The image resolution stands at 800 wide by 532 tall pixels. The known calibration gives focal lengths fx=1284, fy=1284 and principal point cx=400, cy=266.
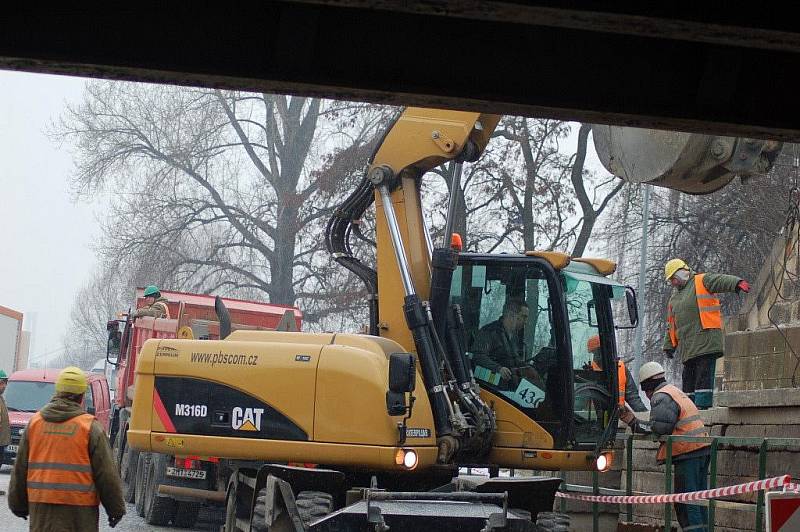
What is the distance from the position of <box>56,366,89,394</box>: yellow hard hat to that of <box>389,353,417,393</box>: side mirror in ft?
7.75

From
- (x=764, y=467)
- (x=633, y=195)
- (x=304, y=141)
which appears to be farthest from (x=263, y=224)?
(x=764, y=467)

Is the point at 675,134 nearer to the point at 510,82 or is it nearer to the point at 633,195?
the point at 510,82

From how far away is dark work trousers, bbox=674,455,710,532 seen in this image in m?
11.7

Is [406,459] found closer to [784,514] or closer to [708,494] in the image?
[708,494]

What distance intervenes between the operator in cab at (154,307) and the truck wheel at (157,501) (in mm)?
4080

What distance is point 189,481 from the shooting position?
1338cm

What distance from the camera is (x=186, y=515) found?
15.4 m

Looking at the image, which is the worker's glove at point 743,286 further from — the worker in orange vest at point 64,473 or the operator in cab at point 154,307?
the operator in cab at point 154,307

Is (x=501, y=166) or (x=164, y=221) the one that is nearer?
(x=501, y=166)

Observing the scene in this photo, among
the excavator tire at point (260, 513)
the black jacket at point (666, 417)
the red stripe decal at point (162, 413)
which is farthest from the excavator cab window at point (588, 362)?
the red stripe decal at point (162, 413)

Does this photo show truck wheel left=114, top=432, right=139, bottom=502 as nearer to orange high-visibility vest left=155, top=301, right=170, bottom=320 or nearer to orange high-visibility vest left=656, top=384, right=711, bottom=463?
orange high-visibility vest left=155, top=301, right=170, bottom=320

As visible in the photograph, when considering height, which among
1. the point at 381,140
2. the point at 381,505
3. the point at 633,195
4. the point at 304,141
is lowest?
the point at 381,505

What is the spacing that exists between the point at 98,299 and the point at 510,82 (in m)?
75.3

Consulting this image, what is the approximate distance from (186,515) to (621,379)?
5537 millimetres
